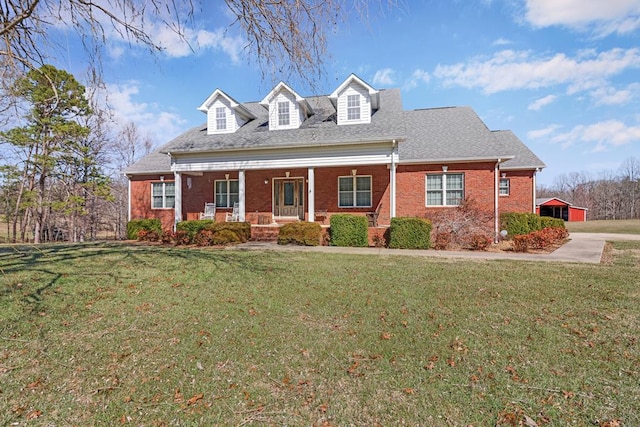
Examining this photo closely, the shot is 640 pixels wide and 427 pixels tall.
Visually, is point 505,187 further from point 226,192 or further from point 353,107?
point 226,192

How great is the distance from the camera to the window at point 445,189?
15.1 m

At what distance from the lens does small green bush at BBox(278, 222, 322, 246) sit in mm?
12391

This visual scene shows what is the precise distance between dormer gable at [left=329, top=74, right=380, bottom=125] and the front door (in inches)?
171

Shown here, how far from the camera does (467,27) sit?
6008 mm

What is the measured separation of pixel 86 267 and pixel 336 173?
11.7m

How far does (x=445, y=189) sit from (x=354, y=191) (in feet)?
14.6

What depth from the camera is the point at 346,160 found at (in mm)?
13680

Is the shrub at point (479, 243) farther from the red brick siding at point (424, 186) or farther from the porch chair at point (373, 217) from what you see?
the porch chair at point (373, 217)

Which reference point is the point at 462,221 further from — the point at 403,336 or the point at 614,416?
the point at 614,416

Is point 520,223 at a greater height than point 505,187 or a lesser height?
lesser

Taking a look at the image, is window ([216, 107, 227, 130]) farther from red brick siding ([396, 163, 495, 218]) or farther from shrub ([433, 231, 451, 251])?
shrub ([433, 231, 451, 251])

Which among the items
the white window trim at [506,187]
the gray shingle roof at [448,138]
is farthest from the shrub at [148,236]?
the white window trim at [506,187]

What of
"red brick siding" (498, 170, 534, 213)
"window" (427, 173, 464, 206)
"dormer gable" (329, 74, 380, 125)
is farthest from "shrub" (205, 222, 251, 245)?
"red brick siding" (498, 170, 534, 213)

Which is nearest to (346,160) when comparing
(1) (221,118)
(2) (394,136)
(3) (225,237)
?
(2) (394,136)
